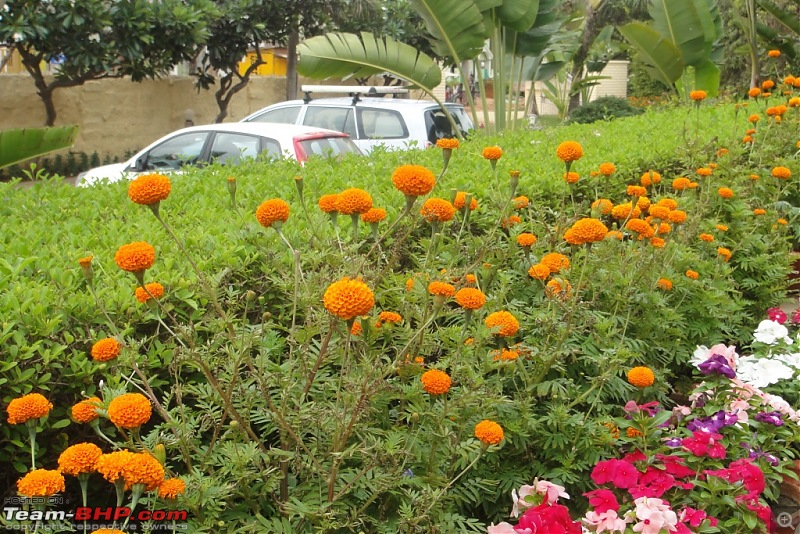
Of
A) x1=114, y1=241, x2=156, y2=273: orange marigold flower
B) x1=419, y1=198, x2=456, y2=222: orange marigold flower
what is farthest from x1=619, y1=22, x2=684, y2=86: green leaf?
x1=114, y1=241, x2=156, y2=273: orange marigold flower

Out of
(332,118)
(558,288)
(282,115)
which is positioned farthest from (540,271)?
(282,115)

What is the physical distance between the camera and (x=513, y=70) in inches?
432

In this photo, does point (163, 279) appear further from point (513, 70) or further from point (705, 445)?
point (513, 70)

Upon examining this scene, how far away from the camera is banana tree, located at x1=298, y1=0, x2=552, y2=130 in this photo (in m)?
9.03

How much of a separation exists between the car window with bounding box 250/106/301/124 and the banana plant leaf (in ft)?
26.6

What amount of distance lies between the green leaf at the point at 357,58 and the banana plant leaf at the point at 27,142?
601 centimetres

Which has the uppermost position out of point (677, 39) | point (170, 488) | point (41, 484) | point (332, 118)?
point (677, 39)

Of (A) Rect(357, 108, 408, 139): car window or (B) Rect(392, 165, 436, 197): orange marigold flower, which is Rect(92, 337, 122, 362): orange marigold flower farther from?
(A) Rect(357, 108, 408, 139): car window

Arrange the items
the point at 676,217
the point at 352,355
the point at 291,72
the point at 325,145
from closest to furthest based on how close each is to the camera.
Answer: the point at 352,355
the point at 676,217
the point at 325,145
the point at 291,72

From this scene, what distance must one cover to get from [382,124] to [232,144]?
2833 mm

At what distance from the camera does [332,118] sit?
37.3 ft

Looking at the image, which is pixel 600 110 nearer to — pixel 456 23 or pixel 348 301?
pixel 456 23

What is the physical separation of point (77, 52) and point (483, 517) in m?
14.4

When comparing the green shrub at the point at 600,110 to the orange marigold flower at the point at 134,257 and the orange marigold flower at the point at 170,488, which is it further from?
the orange marigold flower at the point at 170,488
